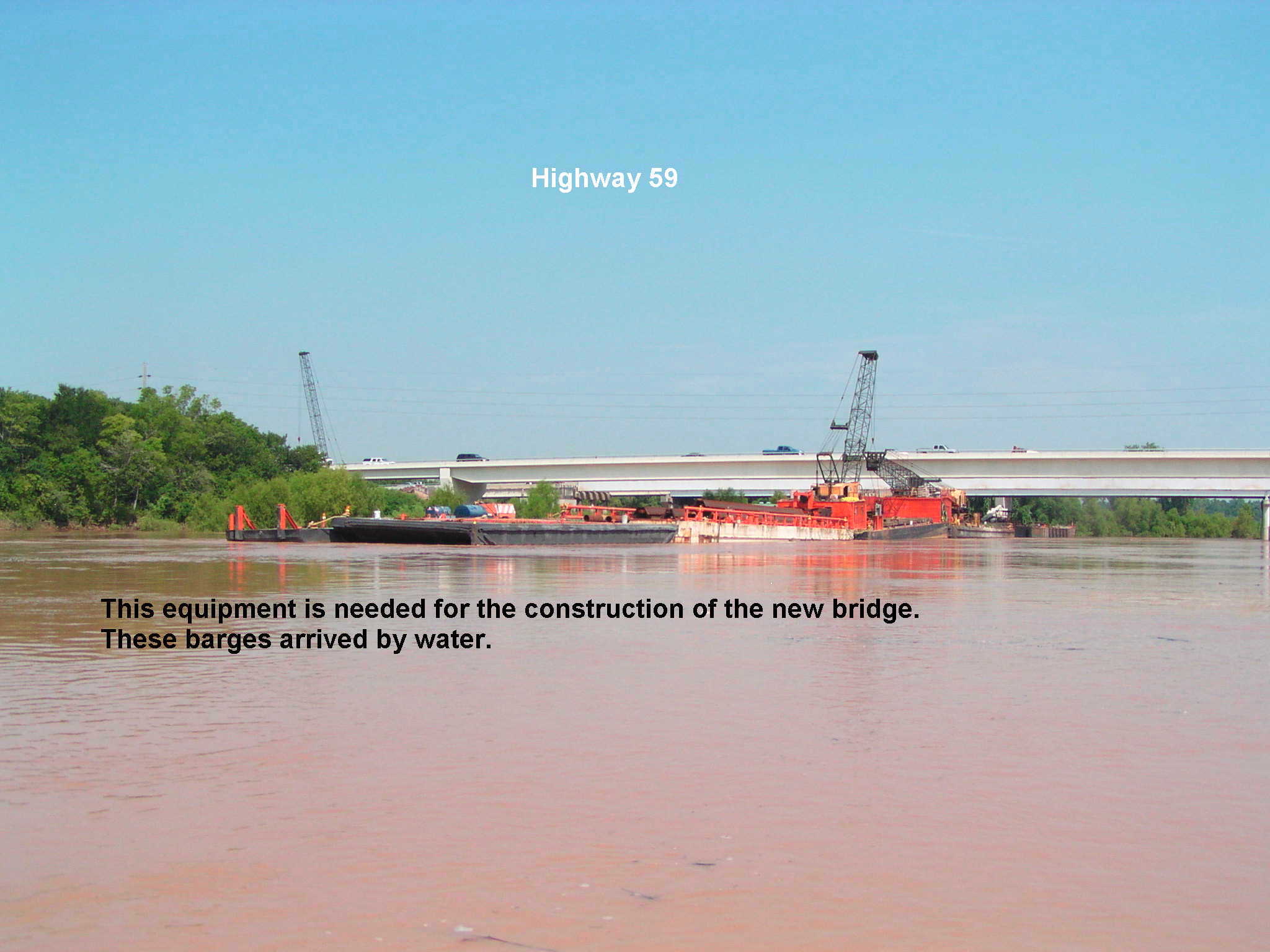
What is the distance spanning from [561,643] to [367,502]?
80863 millimetres

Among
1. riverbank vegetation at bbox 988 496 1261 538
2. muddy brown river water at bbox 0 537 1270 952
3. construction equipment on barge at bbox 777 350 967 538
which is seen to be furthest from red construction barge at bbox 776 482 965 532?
muddy brown river water at bbox 0 537 1270 952

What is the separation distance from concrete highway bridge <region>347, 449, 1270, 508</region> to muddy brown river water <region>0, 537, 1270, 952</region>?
318ft

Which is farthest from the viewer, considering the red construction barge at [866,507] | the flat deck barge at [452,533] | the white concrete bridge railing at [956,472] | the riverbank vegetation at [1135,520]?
the riverbank vegetation at [1135,520]

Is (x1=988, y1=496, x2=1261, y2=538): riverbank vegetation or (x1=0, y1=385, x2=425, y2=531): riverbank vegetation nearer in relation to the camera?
(x1=0, y1=385, x2=425, y2=531): riverbank vegetation

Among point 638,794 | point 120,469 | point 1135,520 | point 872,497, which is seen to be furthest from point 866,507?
point 1135,520

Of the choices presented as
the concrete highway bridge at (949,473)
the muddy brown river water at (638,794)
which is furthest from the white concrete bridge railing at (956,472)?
the muddy brown river water at (638,794)

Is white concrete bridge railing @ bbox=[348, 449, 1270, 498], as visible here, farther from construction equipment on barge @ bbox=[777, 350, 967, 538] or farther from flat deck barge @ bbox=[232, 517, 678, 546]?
flat deck barge @ bbox=[232, 517, 678, 546]

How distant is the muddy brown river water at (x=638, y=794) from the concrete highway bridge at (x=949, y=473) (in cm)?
9706

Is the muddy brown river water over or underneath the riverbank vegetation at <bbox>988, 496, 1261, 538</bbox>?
over

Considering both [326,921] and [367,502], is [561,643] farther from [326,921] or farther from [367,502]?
[367,502]

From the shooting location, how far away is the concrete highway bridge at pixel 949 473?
107m

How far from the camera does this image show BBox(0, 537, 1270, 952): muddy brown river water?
21.0 feet

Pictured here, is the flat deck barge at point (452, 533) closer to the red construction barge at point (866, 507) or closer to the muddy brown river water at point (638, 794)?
the red construction barge at point (866, 507)

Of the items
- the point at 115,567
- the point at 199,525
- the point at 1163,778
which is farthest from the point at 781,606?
the point at 199,525
